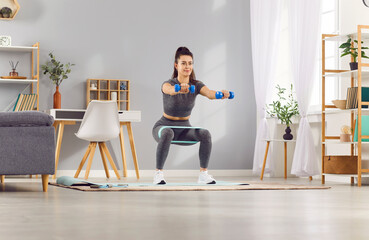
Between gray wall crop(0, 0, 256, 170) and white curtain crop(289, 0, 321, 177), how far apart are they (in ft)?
4.30

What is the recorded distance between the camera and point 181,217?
252 centimetres

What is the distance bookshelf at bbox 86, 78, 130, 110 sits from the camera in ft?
23.8

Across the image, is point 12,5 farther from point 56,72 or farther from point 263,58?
point 263,58

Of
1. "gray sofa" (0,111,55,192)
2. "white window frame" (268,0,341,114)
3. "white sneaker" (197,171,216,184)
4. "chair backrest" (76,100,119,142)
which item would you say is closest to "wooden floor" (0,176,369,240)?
"gray sofa" (0,111,55,192)

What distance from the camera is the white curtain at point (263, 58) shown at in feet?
24.5

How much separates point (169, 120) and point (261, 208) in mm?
2333

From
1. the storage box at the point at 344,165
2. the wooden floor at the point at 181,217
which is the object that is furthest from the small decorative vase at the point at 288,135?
the wooden floor at the point at 181,217

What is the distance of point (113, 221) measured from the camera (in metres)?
2.34

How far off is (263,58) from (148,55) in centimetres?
142

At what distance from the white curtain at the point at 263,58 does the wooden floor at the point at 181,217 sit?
366 centimetres

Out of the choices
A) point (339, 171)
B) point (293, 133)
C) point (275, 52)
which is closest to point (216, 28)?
point (275, 52)

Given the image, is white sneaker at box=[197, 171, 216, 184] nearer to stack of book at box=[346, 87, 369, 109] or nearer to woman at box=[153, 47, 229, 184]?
woman at box=[153, 47, 229, 184]

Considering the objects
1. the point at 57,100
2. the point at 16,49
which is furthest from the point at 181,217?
the point at 16,49

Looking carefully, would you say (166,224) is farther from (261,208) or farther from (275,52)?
(275,52)
